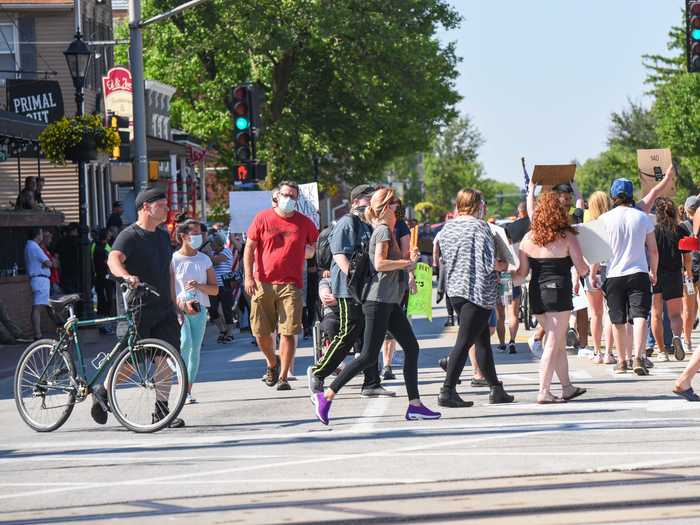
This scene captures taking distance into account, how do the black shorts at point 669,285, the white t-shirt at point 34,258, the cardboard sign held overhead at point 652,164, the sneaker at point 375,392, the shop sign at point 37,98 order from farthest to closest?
1. the shop sign at point 37,98
2. the white t-shirt at point 34,258
3. the cardboard sign held overhead at point 652,164
4. the black shorts at point 669,285
5. the sneaker at point 375,392

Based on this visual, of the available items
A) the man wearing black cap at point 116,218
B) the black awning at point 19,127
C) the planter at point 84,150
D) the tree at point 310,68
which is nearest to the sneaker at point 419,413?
the black awning at point 19,127

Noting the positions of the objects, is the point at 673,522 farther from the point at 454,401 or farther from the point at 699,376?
the point at 699,376

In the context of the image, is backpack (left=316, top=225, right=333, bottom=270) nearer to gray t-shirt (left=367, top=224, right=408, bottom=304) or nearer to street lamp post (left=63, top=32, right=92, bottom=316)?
gray t-shirt (left=367, top=224, right=408, bottom=304)

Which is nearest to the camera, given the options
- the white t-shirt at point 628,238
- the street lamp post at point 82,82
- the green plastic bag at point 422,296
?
the white t-shirt at point 628,238

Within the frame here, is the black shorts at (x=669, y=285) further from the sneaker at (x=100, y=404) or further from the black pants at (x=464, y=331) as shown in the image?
the sneaker at (x=100, y=404)

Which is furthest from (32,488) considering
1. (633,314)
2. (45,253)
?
(45,253)

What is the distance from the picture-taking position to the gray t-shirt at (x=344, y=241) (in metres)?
12.1

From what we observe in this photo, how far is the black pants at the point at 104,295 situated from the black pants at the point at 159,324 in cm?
1508

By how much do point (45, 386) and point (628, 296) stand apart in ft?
18.3

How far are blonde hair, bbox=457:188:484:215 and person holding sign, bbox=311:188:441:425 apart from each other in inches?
26.5

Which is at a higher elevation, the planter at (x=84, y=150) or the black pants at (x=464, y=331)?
the planter at (x=84, y=150)

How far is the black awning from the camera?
78.1 ft

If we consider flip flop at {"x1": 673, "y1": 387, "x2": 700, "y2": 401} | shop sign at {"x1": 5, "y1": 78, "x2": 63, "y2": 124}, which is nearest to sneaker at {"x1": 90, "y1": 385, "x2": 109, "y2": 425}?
flip flop at {"x1": 673, "y1": 387, "x2": 700, "y2": 401}

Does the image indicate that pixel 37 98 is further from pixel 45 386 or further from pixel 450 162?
pixel 450 162
